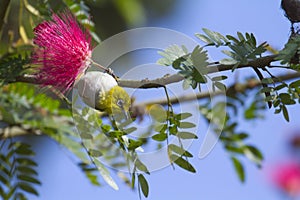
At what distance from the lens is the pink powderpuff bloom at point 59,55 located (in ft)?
4.09

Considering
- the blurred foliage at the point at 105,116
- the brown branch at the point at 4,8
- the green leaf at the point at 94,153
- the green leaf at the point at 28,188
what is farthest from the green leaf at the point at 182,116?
the green leaf at the point at 28,188

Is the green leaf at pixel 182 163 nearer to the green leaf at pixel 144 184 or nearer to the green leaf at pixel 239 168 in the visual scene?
the green leaf at pixel 144 184

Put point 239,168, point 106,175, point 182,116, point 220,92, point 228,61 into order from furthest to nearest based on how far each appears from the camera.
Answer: point 239,168 < point 220,92 < point 106,175 < point 182,116 < point 228,61

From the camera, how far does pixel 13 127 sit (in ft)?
5.82

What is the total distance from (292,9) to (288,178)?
0.97 metres

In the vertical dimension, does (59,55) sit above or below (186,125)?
above

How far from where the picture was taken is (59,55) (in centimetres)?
126

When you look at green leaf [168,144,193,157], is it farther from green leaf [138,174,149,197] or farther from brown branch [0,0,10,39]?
brown branch [0,0,10,39]

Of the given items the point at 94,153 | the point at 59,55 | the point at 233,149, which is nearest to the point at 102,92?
the point at 59,55

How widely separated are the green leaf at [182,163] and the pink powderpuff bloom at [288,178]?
67cm

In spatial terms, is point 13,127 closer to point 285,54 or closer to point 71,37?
point 71,37

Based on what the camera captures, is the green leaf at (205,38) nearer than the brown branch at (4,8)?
Yes

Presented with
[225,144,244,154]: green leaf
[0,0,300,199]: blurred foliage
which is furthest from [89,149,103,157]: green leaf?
[225,144,244,154]: green leaf

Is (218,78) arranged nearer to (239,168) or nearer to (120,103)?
(120,103)
